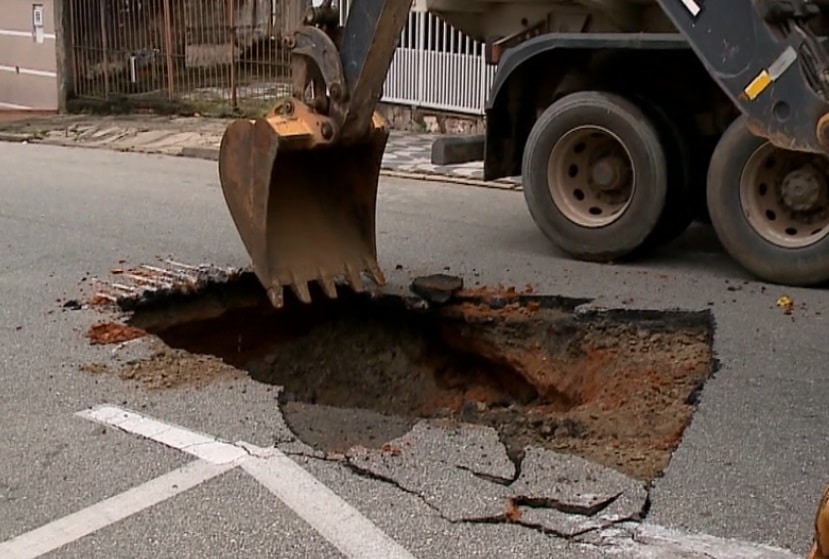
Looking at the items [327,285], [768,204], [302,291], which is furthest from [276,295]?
[768,204]

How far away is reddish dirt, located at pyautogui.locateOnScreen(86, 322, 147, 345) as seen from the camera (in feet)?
19.7

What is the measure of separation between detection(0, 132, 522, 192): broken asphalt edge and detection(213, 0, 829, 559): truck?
4.85ft

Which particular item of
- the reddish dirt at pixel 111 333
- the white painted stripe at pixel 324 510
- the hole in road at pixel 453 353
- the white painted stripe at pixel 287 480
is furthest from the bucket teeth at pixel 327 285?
the white painted stripe at pixel 324 510

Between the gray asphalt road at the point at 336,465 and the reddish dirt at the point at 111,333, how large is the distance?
116mm

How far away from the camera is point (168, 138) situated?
603 inches

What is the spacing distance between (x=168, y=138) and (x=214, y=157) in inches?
81.5

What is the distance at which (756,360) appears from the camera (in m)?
5.68

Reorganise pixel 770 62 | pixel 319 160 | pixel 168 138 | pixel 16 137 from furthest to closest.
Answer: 1. pixel 16 137
2. pixel 168 138
3. pixel 319 160
4. pixel 770 62

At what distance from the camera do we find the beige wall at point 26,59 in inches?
741

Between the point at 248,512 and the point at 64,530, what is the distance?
2.13 feet

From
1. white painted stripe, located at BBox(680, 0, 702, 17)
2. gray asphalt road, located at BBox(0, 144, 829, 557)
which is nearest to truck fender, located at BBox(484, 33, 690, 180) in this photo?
gray asphalt road, located at BBox(0, 144, 829, 557)

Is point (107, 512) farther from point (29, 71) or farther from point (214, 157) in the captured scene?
point (29, 71)

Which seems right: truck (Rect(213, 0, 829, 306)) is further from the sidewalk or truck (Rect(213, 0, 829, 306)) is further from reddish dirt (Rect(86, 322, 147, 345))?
the sidewalk

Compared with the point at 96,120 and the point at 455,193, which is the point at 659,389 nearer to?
the point at 455,193
